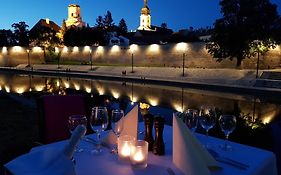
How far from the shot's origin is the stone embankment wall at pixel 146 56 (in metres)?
26.3

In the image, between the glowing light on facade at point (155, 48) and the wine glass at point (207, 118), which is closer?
the wine glass at point (207, 118)

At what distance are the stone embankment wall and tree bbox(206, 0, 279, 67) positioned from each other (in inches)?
82.3

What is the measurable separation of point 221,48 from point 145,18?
7188cm

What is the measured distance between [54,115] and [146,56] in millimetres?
31517

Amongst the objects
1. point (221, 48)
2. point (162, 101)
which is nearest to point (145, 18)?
point (221, 48)

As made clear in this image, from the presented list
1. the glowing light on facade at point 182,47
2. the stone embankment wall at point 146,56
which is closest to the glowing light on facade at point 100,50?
the stone embankment wall at point 146,56

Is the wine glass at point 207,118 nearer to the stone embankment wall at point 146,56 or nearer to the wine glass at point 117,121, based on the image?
the wine glass at point 117,121

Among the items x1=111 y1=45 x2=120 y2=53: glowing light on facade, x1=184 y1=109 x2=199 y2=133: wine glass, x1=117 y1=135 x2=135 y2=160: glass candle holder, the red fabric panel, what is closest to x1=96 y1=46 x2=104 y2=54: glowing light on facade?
x1=111 y1=45 x2=120 y2=53: glowing light on facade

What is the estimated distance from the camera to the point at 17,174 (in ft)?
5.69

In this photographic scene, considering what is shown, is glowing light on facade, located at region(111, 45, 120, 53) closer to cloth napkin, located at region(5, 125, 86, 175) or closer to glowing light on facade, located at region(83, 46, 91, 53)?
glowing light on facade, located at region(83, 46, 91, 53)

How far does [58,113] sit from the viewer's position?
11.4ft

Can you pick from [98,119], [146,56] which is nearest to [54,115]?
[98,119]

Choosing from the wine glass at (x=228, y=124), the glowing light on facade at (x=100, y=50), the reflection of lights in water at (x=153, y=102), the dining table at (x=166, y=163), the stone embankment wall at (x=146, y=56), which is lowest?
the reflection of lights in water at (x=153, y=102)

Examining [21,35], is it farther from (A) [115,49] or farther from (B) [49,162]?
(B) [49,162]
